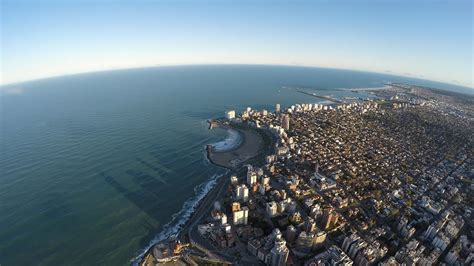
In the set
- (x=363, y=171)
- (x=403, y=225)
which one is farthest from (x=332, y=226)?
(x=363, y=171)

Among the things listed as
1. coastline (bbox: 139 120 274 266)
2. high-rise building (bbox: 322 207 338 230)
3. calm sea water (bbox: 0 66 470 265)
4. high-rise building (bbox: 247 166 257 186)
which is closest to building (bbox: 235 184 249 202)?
coastline (bbox: 139 120 274 266)

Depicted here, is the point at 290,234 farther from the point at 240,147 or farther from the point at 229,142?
the point at 229,142

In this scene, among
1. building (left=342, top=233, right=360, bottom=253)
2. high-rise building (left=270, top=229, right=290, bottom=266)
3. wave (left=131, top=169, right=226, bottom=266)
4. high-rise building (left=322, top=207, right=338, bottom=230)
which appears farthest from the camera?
high-rise building (left=322, top=207, right=338, bottom=230)

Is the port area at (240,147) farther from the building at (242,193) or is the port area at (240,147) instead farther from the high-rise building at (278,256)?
the high-rise building at (278,256)

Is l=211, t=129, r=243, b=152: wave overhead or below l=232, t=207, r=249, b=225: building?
below

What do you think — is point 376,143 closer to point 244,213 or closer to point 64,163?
point 244,213

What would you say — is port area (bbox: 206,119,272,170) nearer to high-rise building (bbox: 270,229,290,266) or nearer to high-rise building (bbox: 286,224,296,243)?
high-rise building (bbox: 286,224,296,243)
